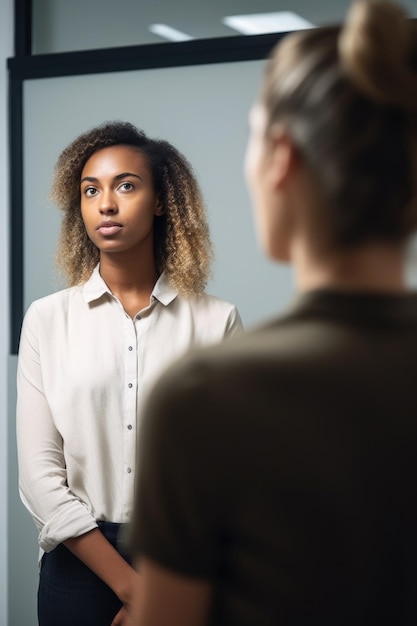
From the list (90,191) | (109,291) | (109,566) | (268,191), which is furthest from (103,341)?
(268,191)

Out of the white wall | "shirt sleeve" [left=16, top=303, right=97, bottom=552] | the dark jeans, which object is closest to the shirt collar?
"shirt sleeve" [left=16, top=303, right=97, bottom=552]

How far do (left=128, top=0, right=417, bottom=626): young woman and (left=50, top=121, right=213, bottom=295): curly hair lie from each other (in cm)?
121

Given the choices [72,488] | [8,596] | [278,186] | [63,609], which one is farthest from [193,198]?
[8,596]

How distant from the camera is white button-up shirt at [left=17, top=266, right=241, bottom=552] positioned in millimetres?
1676

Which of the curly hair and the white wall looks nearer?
the curly hair

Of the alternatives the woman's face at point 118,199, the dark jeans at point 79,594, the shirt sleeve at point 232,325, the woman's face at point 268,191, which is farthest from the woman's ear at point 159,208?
the woman's face at point 268,191

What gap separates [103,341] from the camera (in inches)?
68.9

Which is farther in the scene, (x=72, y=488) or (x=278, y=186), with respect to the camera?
(x=72, y=488)

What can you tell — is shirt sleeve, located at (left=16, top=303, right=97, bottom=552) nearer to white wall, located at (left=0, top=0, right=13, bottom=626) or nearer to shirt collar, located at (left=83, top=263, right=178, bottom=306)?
shirt collar, located at (left=83, top=263, right=178, bottom=306)

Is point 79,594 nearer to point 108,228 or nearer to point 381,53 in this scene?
point 108,228

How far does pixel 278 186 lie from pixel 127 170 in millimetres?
1239

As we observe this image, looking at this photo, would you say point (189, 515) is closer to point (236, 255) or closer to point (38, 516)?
point (38, 516)

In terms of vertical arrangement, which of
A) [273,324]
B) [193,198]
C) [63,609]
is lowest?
[63,609]

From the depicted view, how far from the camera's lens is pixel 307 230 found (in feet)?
1.99
